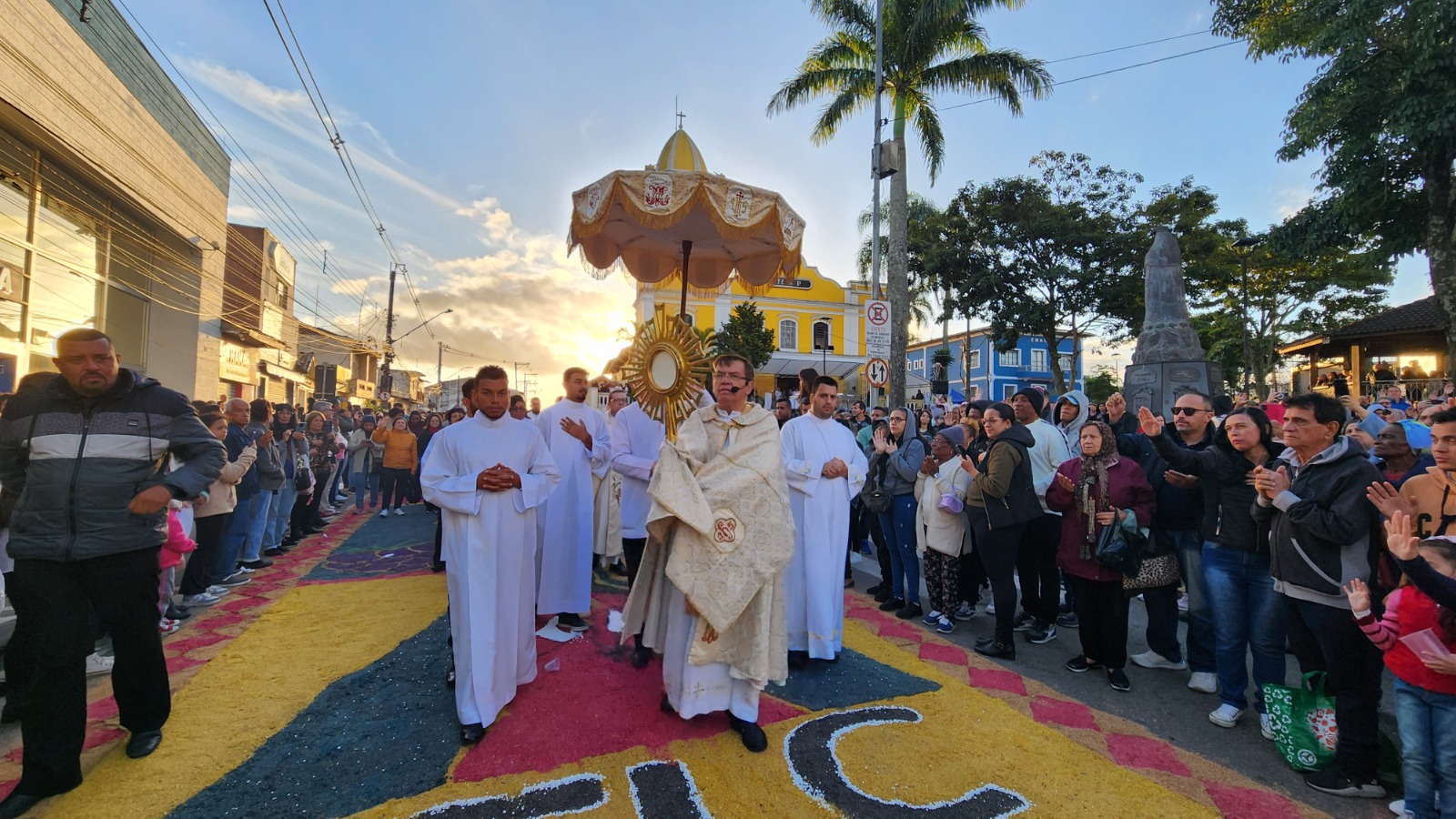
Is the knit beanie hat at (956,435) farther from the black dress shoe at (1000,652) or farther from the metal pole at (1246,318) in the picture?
the metal pole at (1246,318)

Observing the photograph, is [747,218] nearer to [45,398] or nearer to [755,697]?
[755,697]

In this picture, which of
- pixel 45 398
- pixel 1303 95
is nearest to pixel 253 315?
pixel 45 398

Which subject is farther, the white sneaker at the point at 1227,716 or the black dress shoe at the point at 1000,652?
the black dress shoe at the point at 1000,652

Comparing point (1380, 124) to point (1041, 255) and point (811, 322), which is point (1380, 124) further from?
point (811, 322)

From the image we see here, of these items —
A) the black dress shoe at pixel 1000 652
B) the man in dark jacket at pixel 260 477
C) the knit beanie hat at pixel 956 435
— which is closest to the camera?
the black dress shoe at pixel 1000 652

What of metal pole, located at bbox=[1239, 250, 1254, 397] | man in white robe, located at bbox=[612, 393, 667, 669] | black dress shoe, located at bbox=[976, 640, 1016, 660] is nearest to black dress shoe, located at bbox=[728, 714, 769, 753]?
man in white robe, located at bbox=[612, 393, 667, 669]

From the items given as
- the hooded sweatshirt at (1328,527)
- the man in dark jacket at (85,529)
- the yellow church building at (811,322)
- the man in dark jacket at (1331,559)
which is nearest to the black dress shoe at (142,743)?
the man in dark jacket at (85,529)

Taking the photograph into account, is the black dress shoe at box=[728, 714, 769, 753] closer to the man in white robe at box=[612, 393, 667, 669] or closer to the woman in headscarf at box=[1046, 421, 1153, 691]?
the man in white robe at box=[612, 393, 667, 669]

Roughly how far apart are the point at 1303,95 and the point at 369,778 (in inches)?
788

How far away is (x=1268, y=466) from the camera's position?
365 centimetres

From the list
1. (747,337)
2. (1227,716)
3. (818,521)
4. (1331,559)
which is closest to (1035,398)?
(818,521)

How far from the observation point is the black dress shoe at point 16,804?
8.64 feet

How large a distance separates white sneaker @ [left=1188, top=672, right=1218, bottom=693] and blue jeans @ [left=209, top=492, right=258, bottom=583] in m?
8.22

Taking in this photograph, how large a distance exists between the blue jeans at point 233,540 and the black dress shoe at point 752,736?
5699 millimetres
